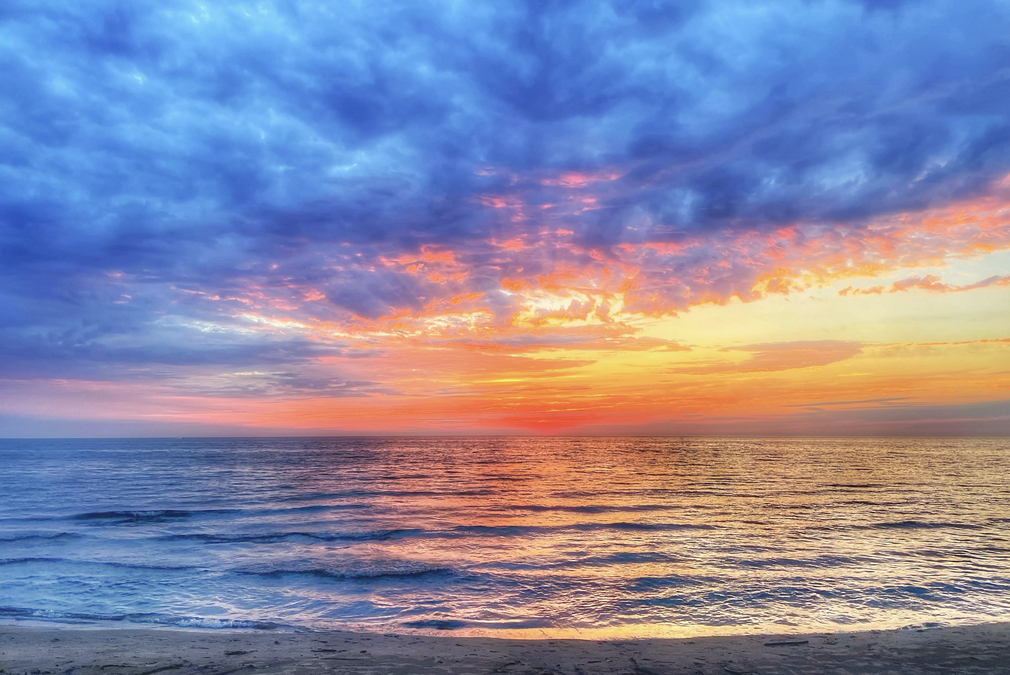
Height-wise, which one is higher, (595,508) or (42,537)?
(42,537)

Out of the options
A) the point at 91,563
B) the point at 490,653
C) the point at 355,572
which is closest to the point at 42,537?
the point at 91,563

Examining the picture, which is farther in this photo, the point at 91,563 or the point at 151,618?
the point at 91,563

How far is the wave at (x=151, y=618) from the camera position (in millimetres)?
12984

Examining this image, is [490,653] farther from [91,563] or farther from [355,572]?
[91,563]

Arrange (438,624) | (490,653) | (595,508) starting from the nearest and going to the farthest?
(490,653), (438,624), (595,508)

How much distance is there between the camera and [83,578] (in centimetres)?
1778

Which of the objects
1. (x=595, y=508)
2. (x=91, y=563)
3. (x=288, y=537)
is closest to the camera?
(x=91, y=563)

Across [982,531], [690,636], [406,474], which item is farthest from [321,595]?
[406,474]

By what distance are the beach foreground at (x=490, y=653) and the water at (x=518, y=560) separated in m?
1.33

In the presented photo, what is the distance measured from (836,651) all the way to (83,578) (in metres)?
21.9

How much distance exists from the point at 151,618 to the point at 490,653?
934cm

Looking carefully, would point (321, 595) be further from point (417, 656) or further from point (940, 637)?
point (940, 637)

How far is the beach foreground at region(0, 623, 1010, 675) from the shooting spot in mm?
9633

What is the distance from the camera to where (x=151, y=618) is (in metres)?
13.7
